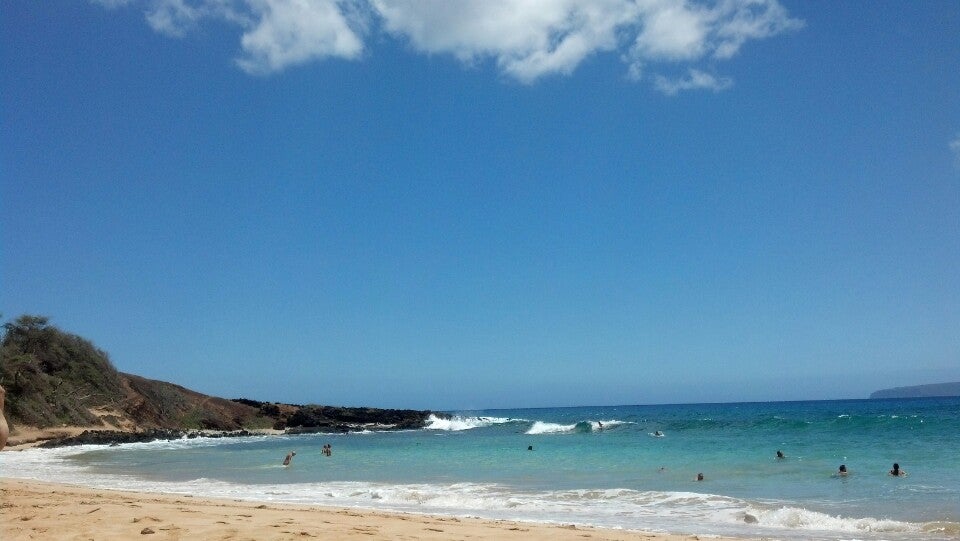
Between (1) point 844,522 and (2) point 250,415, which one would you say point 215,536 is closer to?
(1) point 844,522

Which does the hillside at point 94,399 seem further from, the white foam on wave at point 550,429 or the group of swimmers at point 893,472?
the group of swimmers at point 893,472

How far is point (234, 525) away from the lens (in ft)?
26.3

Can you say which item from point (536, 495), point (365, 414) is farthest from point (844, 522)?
point (365, 414)

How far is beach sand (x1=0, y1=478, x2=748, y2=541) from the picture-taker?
7.40 meters

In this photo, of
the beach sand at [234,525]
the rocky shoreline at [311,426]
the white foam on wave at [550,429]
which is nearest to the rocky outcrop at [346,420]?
the rocky shoreline at [311,426]

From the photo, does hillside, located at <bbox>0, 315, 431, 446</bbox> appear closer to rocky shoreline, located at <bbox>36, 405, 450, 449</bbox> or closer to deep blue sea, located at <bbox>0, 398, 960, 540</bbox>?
rocky shoreline, located at <bbox>36, 405, 450, 449</bbox>

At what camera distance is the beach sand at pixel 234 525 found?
7402 millimetres

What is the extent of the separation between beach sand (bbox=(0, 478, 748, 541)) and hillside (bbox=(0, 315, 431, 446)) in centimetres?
3395

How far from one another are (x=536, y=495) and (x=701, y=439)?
74.6ft

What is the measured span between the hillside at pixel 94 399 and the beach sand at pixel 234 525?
111 ft

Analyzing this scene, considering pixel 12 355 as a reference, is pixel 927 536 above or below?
below

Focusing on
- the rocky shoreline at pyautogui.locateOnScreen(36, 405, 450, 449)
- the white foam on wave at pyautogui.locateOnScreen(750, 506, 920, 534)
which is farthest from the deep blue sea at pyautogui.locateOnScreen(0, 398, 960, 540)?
the rocky shoreline at pyautogui.locateOnScreen(36, 405, 450, 449)

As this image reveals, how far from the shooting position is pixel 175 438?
4588 cm

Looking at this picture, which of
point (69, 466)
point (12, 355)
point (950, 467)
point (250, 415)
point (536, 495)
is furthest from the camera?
point (250, 415)
